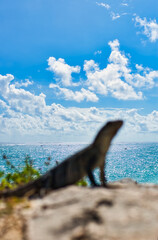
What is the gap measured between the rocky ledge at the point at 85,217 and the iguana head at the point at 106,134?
1.69 metres

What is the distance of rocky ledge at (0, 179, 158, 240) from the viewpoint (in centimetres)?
365

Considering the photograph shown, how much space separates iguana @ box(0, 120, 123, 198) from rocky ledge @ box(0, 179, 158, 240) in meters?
0.91

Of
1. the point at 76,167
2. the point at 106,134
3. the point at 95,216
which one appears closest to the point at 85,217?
the point at 95,216

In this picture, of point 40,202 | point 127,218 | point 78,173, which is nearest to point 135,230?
point 127,218

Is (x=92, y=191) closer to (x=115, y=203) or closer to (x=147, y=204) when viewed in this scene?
(x=115, y=203)

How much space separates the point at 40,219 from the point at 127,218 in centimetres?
162

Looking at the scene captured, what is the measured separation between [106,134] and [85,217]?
3047 millimetres

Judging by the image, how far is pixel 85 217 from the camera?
419 centimetres

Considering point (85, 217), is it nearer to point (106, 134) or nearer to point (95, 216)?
point (95, 216)

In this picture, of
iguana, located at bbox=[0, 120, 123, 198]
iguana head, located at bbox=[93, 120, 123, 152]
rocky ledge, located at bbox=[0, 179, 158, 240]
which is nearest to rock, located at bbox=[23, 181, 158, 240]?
rocky ledge, located at bbox=[0, 179, 158, 240]

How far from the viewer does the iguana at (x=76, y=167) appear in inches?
262

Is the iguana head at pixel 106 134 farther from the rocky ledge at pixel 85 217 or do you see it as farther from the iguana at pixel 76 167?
the rocky ledge at pixel 85 217

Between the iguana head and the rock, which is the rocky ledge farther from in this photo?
the iguana head

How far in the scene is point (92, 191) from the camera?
17.9ft
